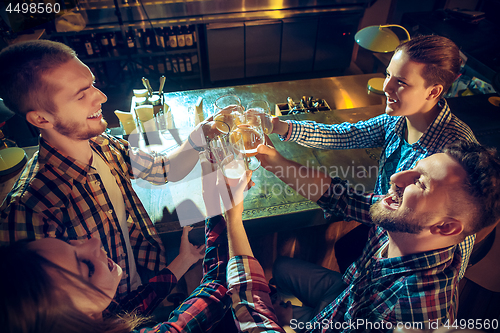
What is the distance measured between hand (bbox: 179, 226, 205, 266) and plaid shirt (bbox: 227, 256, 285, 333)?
0.41 meters

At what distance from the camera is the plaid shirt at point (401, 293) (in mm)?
1114

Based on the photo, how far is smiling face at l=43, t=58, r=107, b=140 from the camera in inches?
45.2

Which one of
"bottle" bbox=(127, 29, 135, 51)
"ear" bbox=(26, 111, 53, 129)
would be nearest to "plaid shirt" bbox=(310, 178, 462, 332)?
"ear" bbox=(26, 111, 53, 129)

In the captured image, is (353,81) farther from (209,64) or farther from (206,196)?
(209,64)

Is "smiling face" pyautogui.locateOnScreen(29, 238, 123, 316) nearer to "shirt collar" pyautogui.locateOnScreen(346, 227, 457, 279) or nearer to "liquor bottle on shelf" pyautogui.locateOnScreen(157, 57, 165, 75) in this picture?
"shirt collar" pyautogui.locateOnScreen(346, 227, 457, 279)

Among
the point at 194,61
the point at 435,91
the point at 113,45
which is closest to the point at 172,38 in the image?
the point at 194,61

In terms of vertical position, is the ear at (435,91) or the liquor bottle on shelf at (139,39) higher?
the ear at (435,91)

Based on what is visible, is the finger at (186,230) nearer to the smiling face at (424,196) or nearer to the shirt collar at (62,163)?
the shirt collar at (62,163)

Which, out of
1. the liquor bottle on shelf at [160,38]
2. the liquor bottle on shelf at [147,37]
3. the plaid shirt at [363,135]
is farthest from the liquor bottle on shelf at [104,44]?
the plaid shirt at [363,135]

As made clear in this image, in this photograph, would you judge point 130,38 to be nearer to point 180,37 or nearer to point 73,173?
point 180,37

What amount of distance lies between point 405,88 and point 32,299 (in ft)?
6.23

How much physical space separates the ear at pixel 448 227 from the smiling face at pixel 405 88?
2.54 feet

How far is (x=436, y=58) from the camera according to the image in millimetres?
1524

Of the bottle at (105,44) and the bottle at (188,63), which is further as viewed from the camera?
the bottle at (188,63)
